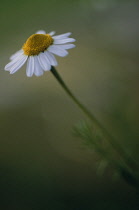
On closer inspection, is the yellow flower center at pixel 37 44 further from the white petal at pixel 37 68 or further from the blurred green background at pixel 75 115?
the blurred green background at pixel 75 115

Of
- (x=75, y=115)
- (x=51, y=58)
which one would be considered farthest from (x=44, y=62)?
(x=75, y=115)

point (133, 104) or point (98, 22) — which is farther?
point (98, 22)

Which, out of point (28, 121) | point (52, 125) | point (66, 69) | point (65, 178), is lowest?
point (65, 178)

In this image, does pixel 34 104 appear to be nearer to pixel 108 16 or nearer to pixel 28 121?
pixel 28 121

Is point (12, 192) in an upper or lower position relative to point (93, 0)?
lower

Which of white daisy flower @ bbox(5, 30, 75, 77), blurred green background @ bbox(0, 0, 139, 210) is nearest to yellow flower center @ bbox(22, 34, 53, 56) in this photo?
white daisy flower @ bbox(5, 30, 75, 77)

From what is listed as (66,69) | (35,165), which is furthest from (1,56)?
(35,165)

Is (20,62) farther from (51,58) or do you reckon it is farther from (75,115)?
(75,115)
